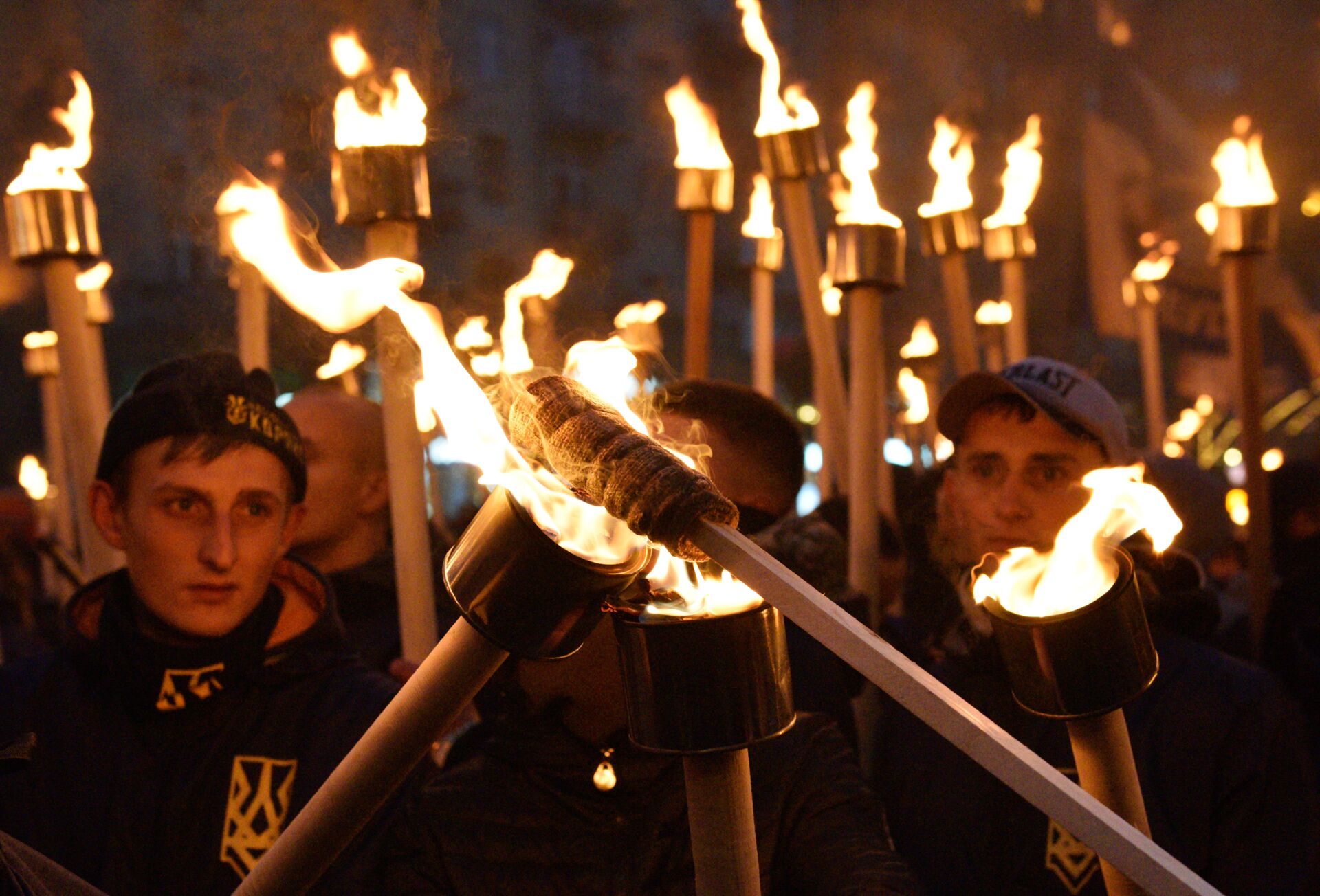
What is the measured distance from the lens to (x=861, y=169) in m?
2.72

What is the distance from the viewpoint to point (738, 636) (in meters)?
0.91

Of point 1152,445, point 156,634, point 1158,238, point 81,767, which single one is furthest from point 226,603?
point 1158,238

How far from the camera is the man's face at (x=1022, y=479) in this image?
8.31 ft

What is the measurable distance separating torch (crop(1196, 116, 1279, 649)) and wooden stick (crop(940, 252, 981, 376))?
2.10 ft

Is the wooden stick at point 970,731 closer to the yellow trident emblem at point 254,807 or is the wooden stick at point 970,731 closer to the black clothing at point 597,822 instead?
the black clothing at point 597,822

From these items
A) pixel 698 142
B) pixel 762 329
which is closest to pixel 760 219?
pixel 762 329

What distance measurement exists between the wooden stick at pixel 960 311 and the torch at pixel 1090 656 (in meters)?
2.24

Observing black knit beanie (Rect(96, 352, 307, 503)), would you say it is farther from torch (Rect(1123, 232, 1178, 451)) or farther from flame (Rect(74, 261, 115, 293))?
torch (Rect(1123, 232, 1178, 451))

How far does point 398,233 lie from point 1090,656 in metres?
1.24

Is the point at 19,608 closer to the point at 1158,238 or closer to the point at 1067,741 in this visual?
the point at 1067,741

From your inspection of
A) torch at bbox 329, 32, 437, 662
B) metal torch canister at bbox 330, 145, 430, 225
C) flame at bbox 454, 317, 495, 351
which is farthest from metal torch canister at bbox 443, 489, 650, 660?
flame at bbox 454, 317, 495, 351

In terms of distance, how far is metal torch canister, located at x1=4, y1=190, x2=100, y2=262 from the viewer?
217 cm

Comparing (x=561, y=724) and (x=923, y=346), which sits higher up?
(x=923, y=346)

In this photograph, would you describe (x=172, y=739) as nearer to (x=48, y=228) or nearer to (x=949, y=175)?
(x=48, y=228)
